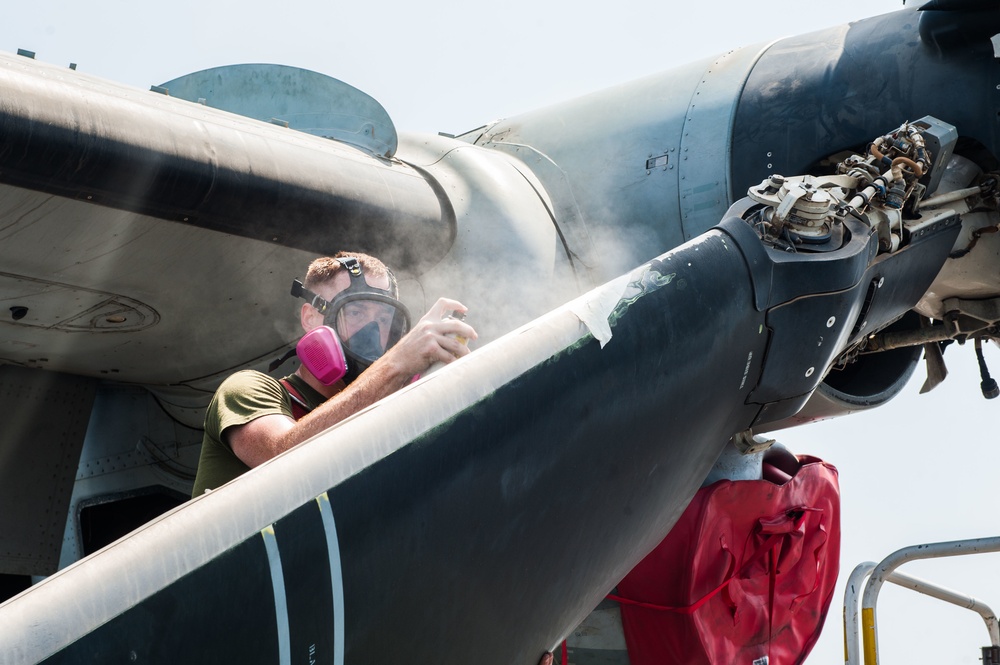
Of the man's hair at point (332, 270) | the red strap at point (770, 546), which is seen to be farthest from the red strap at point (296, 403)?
the red strap at point (770, 546)

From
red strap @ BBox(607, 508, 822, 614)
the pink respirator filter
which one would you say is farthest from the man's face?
red strap @ BBox(607, 508, 822, 614)

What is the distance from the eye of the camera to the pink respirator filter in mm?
2471

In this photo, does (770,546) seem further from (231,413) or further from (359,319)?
(231,413)

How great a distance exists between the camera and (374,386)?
2240 mm

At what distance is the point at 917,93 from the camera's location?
3.96 m

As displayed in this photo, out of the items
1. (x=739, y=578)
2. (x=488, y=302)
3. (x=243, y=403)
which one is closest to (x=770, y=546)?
(x=739, y=578)

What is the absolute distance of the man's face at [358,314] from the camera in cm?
264

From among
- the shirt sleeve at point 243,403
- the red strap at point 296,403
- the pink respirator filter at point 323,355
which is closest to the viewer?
the shirt sleeve at point 243,403

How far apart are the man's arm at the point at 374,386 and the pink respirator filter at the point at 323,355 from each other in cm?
18

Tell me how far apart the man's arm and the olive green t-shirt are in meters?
0.05

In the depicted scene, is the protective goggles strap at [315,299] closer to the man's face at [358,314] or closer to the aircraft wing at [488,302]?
the man's face at [358,314]

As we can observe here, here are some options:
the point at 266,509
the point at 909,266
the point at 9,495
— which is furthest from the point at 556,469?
the point at 9,495

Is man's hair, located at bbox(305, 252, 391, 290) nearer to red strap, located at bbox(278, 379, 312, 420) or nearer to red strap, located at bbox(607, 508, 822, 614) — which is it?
red strap, located at bbox(278, 379, 312, 420)

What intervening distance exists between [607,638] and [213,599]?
2.86 m
